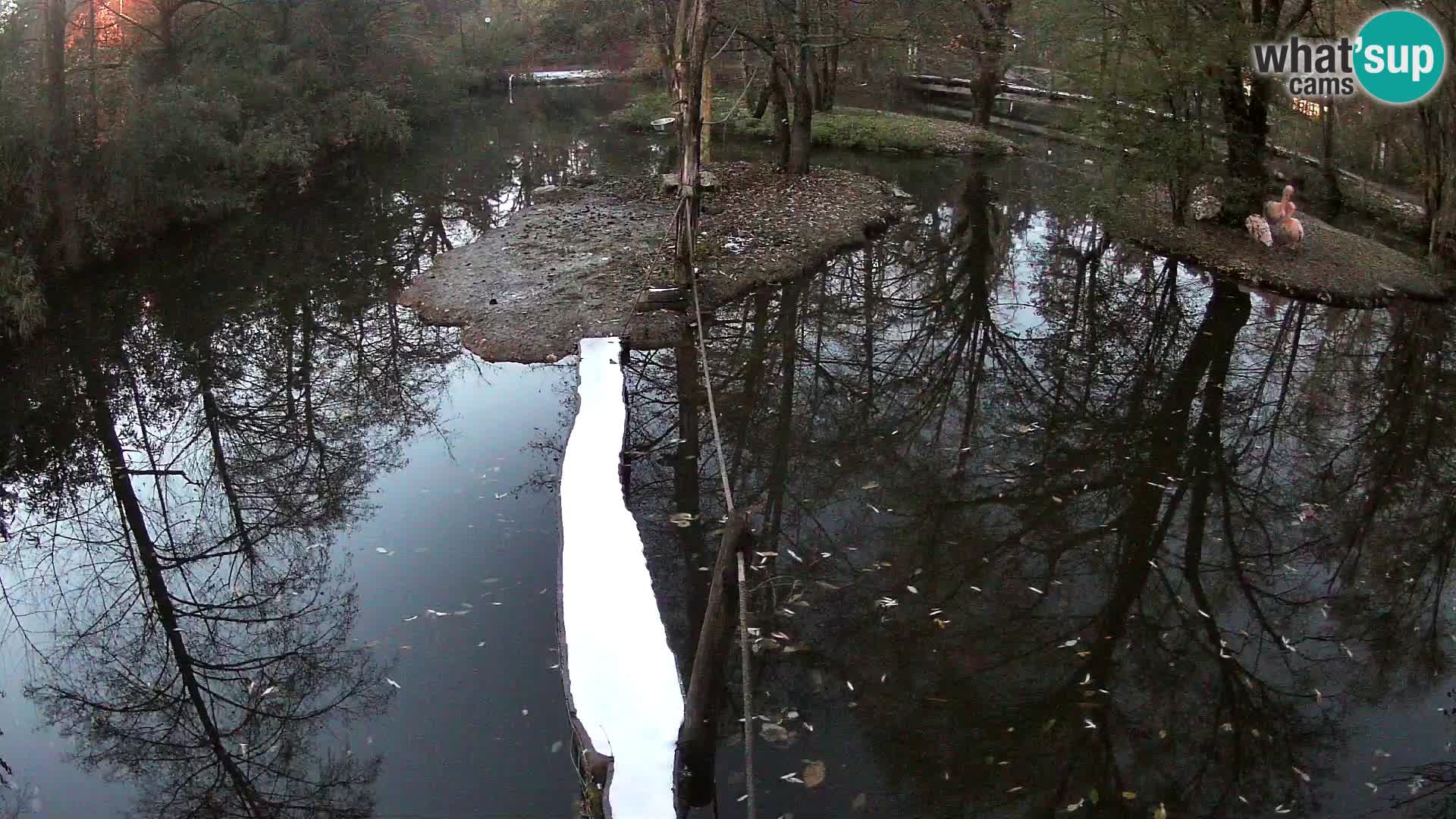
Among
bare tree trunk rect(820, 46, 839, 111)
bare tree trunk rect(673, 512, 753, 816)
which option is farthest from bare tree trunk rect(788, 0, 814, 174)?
bare tree trunk rect(673, 512, 753, 816)

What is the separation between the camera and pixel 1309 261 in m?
13.5

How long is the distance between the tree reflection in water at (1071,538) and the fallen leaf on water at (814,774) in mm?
52

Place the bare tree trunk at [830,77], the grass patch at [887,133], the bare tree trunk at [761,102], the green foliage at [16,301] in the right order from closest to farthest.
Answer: the green foliage at [16,301] < the grass patch at [887,133] < the bare tree trunk at [761,102] < the bare tree trunk at [830,77]

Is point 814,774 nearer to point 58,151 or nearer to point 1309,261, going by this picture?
point 1309,261

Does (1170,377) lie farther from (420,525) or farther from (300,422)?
(300,422)

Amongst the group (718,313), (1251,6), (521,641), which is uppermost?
(1251,6)

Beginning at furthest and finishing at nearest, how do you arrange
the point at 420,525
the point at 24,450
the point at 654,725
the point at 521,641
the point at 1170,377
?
the point at 1170,377
the point at 24,450
the point at 420,525
the point at 521,641
the point at 654,725

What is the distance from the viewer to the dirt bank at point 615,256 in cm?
1107

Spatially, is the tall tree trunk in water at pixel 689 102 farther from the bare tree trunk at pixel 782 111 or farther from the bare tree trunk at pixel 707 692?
the bare tree trunk at pixel 782 111

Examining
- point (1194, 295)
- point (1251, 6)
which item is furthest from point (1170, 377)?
point (1251, 6)

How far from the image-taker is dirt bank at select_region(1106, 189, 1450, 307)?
496 inches

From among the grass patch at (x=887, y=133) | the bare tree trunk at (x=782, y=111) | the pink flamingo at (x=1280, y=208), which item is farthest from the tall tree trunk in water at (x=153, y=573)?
the grass patch at (x=887, y=133)

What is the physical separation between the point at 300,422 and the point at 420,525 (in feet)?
9.01

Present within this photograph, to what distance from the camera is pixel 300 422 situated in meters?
9.49
